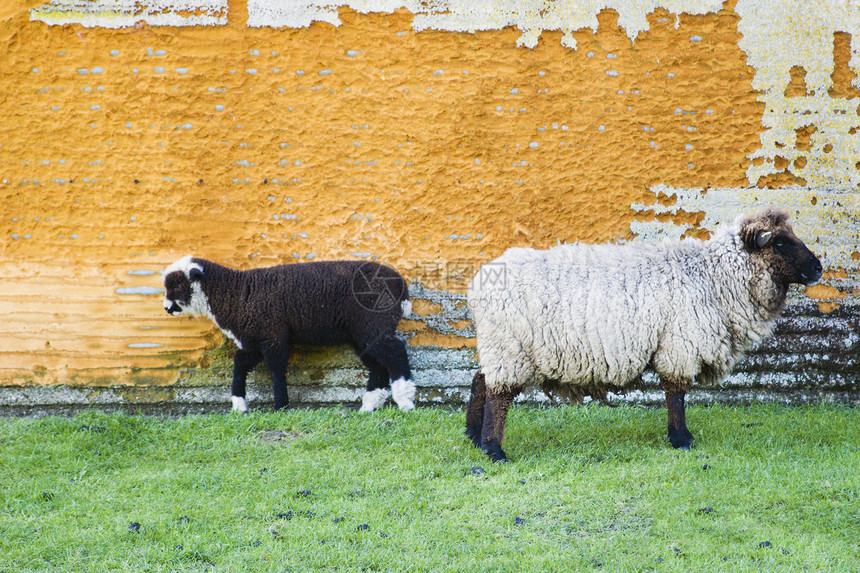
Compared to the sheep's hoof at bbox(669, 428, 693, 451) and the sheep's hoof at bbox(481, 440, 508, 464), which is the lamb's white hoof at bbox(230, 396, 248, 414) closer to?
the sheep's hoof at bbox(481, 440, 508, 464)

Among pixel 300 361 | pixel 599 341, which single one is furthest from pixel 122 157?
pixel 599 341

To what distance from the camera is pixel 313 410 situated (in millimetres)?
6746

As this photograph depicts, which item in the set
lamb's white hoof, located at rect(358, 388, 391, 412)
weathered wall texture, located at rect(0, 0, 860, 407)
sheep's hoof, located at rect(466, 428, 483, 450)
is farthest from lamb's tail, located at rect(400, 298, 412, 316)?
sheep's hoof, located at rect(466, 428, 483, 450)

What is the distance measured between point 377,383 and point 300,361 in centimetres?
78

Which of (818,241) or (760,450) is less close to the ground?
(818,241)

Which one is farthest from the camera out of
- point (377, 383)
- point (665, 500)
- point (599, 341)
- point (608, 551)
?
point (377, 383)

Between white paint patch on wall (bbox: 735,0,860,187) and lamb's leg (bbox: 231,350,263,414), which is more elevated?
white paint patch on wall (bbox: 735,0,860,187)

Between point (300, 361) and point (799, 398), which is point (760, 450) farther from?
point (300, 361)

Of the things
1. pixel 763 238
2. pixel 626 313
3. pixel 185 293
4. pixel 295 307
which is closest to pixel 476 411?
pixel 626 313

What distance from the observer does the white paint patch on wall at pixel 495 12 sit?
665 cm

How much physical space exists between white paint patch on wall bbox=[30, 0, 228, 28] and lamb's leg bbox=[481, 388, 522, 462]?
4153mm

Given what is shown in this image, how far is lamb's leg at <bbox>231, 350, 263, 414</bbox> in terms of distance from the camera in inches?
262

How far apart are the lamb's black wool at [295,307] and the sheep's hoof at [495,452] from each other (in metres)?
1.30

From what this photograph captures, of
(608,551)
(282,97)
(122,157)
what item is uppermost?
Answer: (282,97)
